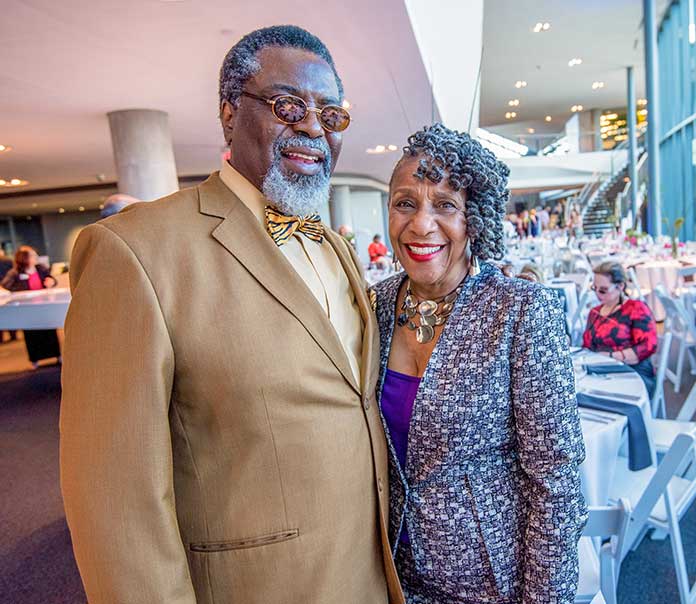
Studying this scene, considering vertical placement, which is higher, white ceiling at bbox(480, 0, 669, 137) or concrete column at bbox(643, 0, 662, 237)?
white ceiling at bbox(480, 0, 669, 137)

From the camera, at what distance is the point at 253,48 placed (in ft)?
3.67

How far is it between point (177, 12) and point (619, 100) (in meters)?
23.9

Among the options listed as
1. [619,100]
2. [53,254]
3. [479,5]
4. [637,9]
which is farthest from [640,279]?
[53,254]

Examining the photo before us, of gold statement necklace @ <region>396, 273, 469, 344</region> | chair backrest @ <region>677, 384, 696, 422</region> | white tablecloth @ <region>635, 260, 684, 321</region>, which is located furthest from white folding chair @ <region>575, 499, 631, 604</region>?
white tablecloth @ <region>635, 260, 684, 321</region>

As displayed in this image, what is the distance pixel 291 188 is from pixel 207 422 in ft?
1.72

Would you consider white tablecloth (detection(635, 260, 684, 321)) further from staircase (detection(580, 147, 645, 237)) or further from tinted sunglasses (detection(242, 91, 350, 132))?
staircase (detection(580, 147, 645, 237))

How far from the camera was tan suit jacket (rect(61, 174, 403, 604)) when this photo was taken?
2.81ft

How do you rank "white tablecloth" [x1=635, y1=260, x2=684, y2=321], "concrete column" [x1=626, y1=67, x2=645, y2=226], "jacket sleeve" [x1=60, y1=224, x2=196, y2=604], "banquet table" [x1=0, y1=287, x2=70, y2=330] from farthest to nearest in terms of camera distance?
"concrete column" [x1=626, y1=67, x2=645, y2=226] → "white tablecloth" [x1=635, y1=260, x2=684, y2=321] → "banquet table" [x1=0, y1=287, x2=70, y2=330] → "jacket sleeve" [x1=60, y1=224, x2=196, y2=604]

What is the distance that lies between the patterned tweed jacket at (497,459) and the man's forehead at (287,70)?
2.06 feet

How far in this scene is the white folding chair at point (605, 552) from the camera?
143 centimetres

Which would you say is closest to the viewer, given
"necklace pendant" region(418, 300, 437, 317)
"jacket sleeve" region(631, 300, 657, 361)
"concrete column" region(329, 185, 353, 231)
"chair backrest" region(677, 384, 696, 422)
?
"necklace pendant" region(418, 300, 437, 317)

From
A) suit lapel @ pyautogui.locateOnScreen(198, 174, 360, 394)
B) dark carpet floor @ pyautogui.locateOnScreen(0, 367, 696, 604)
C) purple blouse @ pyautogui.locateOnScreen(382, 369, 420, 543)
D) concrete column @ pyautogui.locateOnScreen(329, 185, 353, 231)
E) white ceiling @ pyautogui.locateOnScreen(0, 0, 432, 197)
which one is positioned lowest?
dark carpet floor @ pyautogui.locateOnScreen(0, 367, 696, 604)

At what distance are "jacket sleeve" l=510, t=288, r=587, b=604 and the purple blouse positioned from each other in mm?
244

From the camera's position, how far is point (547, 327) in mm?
1113
